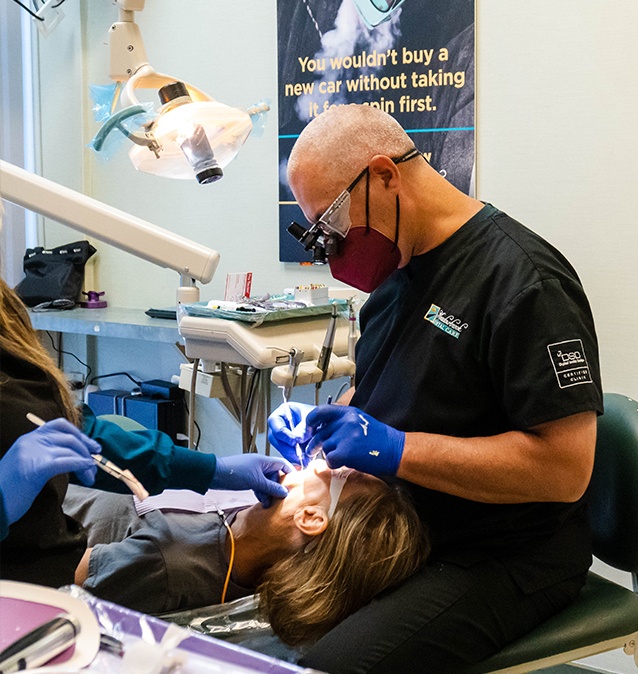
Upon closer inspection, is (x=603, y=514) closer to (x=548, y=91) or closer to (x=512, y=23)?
(x=548, y=91)

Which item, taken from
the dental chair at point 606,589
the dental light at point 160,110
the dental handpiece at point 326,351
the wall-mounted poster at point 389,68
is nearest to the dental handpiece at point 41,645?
the dental chair at point 606,589

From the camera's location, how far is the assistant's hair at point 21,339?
51.7 inches

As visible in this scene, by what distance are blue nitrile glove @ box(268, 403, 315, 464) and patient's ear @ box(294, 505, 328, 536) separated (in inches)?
6.4

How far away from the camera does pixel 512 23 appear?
2.58m

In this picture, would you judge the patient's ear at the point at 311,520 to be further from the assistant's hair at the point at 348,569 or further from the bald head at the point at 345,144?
the bald head at the point at 345,144

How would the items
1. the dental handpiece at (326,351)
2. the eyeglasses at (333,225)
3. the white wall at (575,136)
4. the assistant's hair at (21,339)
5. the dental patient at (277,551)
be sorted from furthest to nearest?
the white wall at (575,136)
the dental handpiece at (326,351)
the eyeglasses at (333,225)
the dental patient at (277,551)
the assistant's hair at (21,339)

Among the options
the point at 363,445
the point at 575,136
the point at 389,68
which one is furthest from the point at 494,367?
the point at 389,68

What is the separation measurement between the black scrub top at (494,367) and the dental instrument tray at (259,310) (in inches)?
25.8

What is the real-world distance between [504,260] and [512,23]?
1315mm

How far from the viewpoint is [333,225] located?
1.67m

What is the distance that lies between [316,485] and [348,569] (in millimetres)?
229

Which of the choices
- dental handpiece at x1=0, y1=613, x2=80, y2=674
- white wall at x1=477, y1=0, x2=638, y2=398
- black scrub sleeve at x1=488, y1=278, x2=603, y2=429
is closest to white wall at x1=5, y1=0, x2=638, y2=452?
white wall at x1=477, y1=0, x2=638, y2=398

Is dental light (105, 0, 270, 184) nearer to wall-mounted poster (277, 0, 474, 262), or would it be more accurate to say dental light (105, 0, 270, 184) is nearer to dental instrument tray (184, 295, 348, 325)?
dental instrument tray (184, 295, 348, 325)

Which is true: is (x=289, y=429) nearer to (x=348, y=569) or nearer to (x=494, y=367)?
(x=348, y=569)
